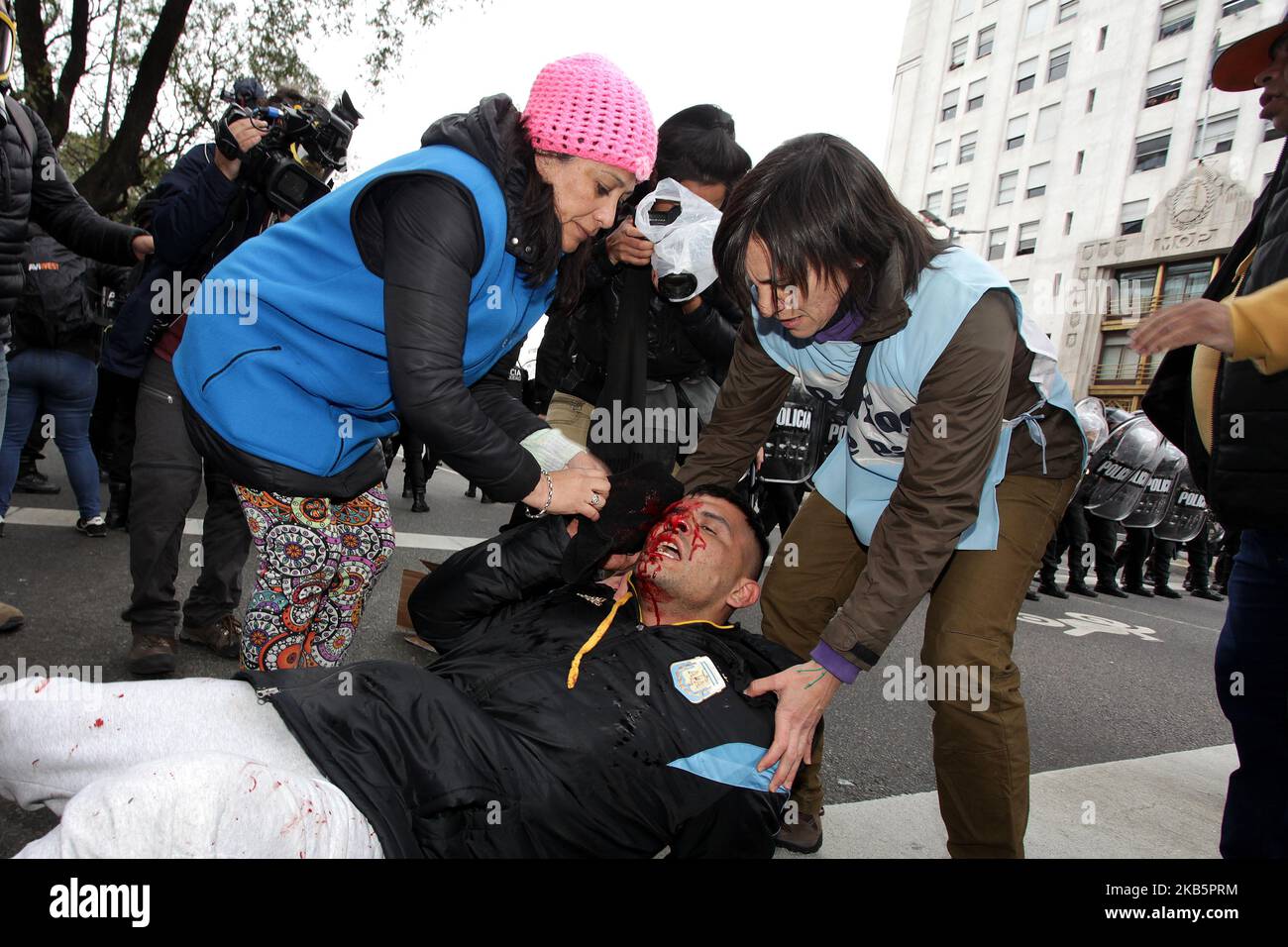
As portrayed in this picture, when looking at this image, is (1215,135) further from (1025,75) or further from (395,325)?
(395,325)

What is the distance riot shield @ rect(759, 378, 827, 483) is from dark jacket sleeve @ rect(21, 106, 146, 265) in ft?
13.0

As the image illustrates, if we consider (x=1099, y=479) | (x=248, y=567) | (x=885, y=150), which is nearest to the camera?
(x=248, y=567)

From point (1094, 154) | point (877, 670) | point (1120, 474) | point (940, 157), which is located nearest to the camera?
point (877, 670)

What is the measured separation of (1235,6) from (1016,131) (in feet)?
28.9

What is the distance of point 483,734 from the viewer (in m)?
1.55

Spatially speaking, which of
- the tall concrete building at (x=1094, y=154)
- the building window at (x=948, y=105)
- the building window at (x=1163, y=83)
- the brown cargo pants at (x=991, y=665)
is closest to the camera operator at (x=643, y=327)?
the brown cargo pants at (x=991, y=665)

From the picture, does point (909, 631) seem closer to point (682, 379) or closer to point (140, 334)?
point (682, 379)

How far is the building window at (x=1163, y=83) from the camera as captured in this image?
2966 cm

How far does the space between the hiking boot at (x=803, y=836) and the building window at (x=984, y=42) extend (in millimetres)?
43023

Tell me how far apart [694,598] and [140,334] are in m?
2.55

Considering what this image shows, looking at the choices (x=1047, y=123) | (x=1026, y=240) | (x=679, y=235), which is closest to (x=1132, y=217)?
(x=1026, y=240)

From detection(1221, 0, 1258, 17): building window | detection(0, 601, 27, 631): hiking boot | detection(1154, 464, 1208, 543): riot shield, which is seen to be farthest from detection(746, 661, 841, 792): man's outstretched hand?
detection(1221, 0, 1258, 17): building window

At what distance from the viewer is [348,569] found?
2.06 m

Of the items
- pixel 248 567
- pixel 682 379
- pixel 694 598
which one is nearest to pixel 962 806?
pixel 694 598
